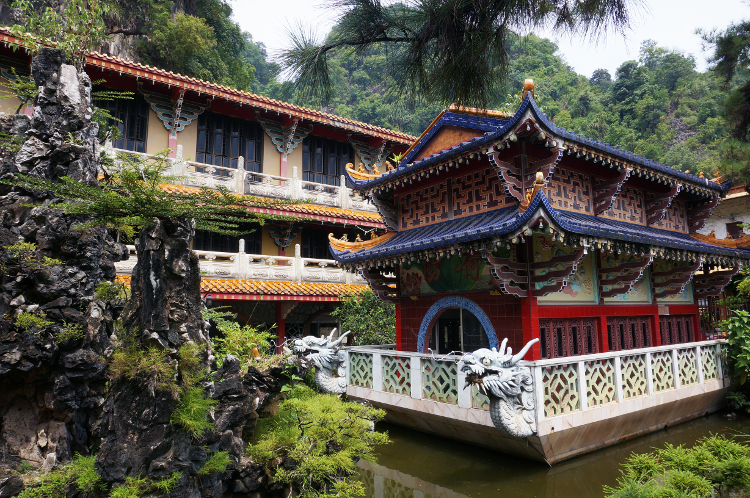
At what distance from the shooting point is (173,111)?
47.3 feet

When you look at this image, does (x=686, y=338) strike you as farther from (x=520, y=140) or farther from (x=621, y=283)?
(x=520, y=140)

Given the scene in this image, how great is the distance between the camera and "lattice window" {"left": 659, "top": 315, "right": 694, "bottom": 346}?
434 inches

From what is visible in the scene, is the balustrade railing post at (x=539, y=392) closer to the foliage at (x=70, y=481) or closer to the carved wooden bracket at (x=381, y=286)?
the carved wooden bracket at (x=381, y=286)

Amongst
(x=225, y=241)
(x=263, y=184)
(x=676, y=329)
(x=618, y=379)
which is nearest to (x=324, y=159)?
(x=263, y=184)

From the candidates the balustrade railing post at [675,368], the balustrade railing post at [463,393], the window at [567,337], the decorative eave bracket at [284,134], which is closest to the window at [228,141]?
the decorative eave bracket at [284,134]

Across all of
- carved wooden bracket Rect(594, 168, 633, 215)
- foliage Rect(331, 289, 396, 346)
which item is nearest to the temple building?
foliage Rect(331, 289, 396, 346)

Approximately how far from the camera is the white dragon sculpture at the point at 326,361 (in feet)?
24.1

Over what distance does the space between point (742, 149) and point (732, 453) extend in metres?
10.3

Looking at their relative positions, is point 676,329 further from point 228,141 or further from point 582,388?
point 228,141

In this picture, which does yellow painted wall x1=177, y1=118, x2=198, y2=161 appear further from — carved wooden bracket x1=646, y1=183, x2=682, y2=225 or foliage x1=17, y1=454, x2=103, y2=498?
carved wooden bracket x1=646, y1=183, x2=682, y2=225

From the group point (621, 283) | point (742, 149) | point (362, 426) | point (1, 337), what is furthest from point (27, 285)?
point (742, 149)

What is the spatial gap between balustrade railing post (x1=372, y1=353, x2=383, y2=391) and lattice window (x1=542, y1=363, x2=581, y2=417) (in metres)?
3.29

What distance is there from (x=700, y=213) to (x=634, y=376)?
20.8 feet

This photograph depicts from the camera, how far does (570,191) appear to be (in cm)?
907
